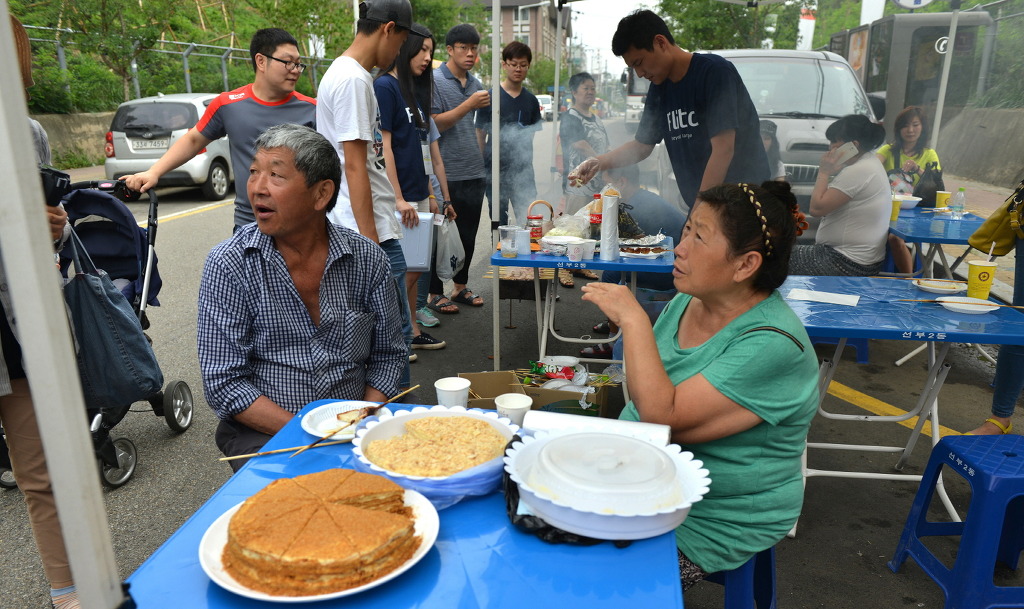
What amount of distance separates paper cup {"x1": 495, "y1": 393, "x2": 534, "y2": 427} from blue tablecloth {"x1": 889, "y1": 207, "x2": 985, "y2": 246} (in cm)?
392

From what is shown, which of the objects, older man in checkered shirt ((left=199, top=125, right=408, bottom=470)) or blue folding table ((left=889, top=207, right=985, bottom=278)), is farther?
blue folding table ((left=889, top=207, right=985, bottom=278))

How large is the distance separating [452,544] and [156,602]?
1.58ft

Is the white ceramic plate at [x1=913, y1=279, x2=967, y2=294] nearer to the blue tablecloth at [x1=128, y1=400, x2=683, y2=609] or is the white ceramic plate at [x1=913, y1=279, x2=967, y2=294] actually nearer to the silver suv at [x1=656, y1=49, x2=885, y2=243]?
the blue tablecloth at [x1=128, y1=400, x2=683, y2=609]

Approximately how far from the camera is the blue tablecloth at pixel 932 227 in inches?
181

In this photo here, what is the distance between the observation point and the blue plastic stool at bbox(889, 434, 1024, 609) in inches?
85.1

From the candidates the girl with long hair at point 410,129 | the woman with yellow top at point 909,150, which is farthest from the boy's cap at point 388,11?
the woman with yellow top at point 909,150

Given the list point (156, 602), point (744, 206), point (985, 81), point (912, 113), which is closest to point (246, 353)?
point (156, 602)

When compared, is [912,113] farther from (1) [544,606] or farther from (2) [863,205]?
(1) [544,606]

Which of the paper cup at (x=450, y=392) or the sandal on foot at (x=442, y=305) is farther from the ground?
the paper cup at (x=450, y=392)

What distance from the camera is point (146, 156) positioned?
10961 mm

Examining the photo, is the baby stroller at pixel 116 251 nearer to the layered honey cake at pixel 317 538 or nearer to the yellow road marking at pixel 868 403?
the layered honey cake at pixel 317 538

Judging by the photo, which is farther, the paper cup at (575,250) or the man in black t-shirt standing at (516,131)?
the man in black t-shirt standing at (516,131)

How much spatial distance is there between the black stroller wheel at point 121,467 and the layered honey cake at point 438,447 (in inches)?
88.3

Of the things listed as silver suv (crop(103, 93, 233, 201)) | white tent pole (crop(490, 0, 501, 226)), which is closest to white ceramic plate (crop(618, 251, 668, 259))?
white tent pole (crop(490, 0, 501, 226))
